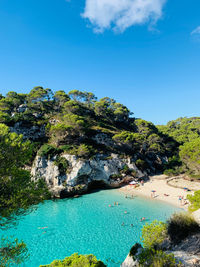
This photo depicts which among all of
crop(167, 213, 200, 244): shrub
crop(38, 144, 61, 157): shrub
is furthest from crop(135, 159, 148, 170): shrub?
crop(167, 213, 200, 244): shrub

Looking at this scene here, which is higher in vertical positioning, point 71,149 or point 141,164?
point 71,149

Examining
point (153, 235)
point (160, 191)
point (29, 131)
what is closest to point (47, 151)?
point (29, 131)

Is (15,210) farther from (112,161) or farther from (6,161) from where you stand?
(112,161)

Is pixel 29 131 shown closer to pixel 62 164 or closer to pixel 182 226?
pixel 62 164

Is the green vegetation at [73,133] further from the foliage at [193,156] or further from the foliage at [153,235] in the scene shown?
the foliage at [153,235]

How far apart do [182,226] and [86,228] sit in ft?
44.3

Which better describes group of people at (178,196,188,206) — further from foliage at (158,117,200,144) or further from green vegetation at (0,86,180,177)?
foliage at (158,117,200,144)

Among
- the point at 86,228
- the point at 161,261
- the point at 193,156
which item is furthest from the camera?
the point at 193,156

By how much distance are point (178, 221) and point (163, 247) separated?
191 cm

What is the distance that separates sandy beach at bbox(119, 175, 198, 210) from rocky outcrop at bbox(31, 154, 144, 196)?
3.80 meters

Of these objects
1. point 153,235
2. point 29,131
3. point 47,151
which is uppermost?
point 29,131

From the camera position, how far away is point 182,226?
886 centimetres

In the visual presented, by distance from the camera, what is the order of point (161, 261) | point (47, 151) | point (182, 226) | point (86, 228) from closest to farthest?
point (161, 261)
point (182, 226)
point (86, 228)
point (47, 151)

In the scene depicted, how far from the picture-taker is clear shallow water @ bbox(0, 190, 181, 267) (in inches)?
541
